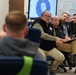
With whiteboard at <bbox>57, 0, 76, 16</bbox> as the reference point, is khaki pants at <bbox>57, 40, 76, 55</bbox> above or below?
below

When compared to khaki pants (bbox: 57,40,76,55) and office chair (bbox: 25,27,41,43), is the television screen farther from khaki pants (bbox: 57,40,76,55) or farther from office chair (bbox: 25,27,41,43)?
office chair (bbox: 25,27,41,43)

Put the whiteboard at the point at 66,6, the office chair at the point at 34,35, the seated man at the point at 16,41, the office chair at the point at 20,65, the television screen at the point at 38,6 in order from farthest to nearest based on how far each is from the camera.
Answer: the whiteboard at the point at 66,6, the television screen at the point at 38,6, the office chair at the point at 34,35, the seated man at the point at 16,41, the office chair at the point at 20,65

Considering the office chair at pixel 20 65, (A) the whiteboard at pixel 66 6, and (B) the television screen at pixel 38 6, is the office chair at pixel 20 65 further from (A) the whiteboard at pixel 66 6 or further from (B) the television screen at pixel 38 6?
(A) the whiteboard at pixel 66 6

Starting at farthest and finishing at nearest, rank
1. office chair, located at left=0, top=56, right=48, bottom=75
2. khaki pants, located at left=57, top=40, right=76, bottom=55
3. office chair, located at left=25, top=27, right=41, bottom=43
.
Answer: khaki pants, located at left=57, top=40, right=76, bottom=55, office chair, located at left=25, top=27, right=41, bottom=43, office chair, located at left=0, top=56, right=48, bottom=75

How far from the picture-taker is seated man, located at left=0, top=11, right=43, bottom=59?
1.26 m

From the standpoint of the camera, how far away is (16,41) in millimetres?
1278

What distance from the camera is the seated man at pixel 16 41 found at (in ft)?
4.13

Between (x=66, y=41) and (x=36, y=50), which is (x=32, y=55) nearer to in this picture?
(x=36, y=50)

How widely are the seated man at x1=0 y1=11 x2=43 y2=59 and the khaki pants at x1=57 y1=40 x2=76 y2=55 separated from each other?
3.41m

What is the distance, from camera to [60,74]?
4.90 m

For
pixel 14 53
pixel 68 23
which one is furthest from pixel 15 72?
pixel 68 23

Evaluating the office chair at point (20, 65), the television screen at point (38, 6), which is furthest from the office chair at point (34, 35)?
the television screen at point (38, 6)

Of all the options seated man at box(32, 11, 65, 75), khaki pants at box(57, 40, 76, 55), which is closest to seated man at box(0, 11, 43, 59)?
seated man at box(32, 11, 65, 75)

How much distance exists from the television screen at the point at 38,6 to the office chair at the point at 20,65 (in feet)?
17.3
